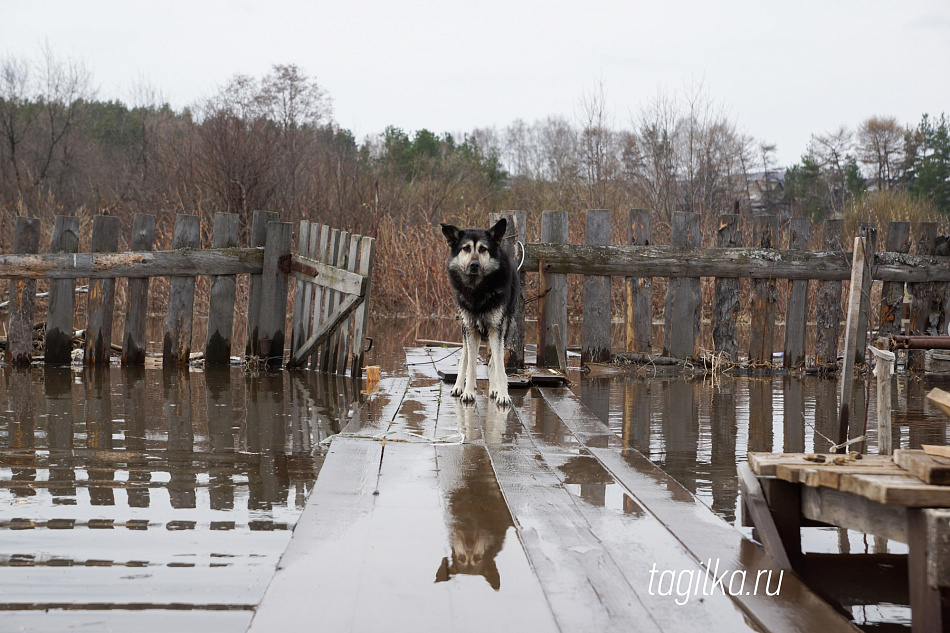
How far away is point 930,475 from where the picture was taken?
9.10 ft

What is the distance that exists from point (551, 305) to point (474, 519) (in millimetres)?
5704

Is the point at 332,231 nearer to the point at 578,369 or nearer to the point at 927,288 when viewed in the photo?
the point at 578,369

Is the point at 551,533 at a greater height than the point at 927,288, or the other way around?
the point at 927,288

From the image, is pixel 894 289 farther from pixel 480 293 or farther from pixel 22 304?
pixel 22 304

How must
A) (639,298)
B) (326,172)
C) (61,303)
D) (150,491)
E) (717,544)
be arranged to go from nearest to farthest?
(717,544) → (150,491) → (61,303) → (639,298) → (326,172)

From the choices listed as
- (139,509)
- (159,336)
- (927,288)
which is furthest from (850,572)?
(159,336)

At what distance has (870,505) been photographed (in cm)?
304

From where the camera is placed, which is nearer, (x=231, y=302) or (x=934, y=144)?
(x=231, y=302)

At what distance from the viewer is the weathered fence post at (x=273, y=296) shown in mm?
9523

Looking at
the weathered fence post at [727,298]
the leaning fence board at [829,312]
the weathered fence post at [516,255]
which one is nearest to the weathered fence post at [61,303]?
the weathered fence post at [516,255]

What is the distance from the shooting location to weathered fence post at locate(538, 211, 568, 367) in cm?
931

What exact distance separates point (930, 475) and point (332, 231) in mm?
7084

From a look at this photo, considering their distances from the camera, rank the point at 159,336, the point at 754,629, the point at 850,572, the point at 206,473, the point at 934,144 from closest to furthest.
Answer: the point at 754,629 < the point at 850,572 < the point at 206,473 < the point at 159,336 < the point at 934,144

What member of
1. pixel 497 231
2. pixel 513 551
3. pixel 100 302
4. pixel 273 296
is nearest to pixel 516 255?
pixel 497 231
